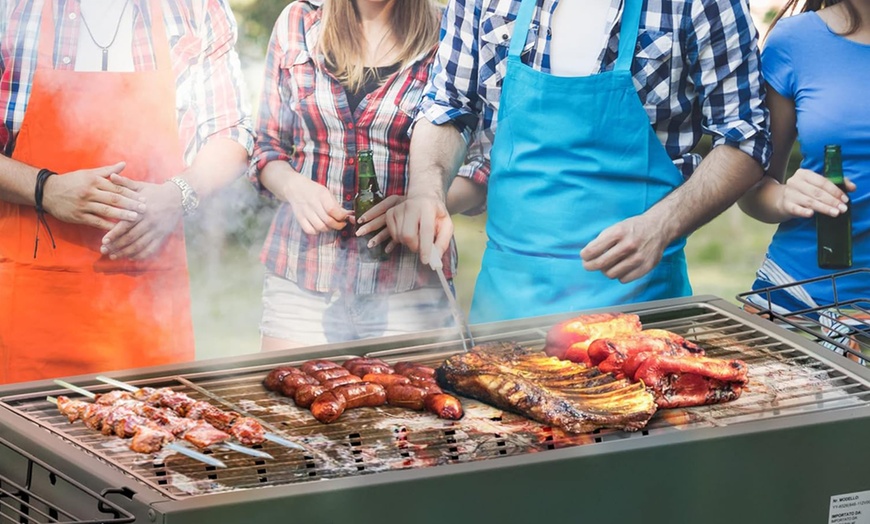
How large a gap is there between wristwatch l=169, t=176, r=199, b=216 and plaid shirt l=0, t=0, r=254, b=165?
8cm

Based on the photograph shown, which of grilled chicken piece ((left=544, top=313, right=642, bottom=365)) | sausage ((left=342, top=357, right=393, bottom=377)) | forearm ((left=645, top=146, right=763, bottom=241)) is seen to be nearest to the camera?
sausage ((left=342, top=357, right=393, bottom=377))

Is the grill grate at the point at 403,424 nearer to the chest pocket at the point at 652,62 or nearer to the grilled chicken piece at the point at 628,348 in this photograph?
the grilled chicken piece at the point at 628,348

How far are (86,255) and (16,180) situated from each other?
31 cm

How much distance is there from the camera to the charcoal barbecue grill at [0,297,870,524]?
2.43 m

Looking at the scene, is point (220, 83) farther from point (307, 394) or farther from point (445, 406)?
point (445, 406)

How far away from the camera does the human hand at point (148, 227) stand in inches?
144

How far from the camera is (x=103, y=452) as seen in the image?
2.63 meters

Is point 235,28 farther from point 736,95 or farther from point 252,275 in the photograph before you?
point 736,95

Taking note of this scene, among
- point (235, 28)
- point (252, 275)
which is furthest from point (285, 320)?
point (235, 28)

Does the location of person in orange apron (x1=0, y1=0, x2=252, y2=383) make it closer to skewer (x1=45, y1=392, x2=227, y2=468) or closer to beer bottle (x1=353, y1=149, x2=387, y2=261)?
beer bottle (x1=353, y1=149, x2=387, y2=261)

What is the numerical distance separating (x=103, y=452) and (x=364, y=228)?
148 centimetres

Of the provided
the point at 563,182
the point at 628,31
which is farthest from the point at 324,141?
the point at 628,31

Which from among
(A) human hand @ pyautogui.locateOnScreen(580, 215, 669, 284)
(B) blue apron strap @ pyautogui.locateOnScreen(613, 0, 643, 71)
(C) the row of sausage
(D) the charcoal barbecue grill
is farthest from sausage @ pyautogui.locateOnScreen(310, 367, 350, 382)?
(B) blue apron strap @ pyautogui.locateOnScreen(613, 0, 643, 71)

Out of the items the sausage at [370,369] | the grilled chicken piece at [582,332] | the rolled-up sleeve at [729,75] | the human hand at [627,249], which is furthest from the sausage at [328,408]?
the rolled-up sleeve at [729,75]
